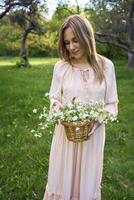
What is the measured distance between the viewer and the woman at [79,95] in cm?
340

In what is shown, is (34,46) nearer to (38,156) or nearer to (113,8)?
(113,8)

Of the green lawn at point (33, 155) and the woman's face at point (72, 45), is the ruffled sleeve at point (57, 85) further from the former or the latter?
the green lawn at point (33, 155)

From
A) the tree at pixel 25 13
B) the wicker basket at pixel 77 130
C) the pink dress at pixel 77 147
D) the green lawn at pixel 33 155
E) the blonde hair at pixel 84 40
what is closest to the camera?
the wicker basket at pixel 77 130

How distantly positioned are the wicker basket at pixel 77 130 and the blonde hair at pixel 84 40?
44 cm

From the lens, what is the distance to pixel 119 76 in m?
17.1

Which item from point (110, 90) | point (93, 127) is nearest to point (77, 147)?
point (93, 127)

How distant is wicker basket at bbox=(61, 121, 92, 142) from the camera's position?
321cm

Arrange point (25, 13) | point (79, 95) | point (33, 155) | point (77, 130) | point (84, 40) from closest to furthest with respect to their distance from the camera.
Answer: point (77, 130), point (84, 40), point (79, 95), point (33, 155), point (25, 13)

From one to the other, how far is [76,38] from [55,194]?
4.72 ft

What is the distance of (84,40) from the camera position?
11.0ft

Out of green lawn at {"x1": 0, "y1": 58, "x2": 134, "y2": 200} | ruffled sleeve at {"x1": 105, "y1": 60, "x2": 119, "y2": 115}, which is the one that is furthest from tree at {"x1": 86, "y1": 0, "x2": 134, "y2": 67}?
ruffled sleeve at {"x1": 105, "y1": 60, "x2": 119, "y2": 115}

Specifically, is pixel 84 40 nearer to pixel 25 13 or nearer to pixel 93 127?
pixel 93 127

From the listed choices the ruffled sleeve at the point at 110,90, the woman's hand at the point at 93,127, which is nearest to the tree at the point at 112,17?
the ruffled sleeve at the point at 110,90

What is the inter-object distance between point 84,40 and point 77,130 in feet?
2.31
